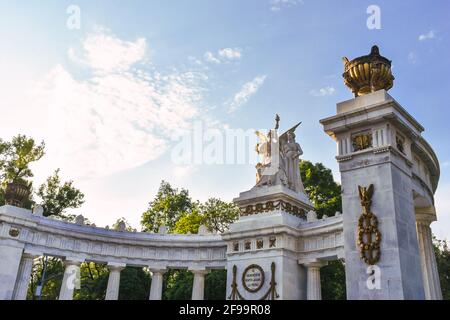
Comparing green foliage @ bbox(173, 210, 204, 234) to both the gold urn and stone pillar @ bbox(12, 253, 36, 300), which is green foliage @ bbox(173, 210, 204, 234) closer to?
stone pillar @ bbox(12, 253, 36, 300)

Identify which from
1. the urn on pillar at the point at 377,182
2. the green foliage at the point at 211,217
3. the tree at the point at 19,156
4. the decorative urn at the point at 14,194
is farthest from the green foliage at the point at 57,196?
the urn on pillar at the point at 377,182

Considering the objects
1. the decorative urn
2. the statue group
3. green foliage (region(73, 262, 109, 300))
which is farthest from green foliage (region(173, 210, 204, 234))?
the statue group

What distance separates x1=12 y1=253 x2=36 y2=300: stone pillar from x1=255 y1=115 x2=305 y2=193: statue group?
16.9 meters

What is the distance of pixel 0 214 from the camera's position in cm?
2736

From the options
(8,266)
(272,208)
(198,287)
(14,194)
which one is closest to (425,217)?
(272,208)

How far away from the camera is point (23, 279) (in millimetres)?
27625

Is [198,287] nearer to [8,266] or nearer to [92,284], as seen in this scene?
[8,266]

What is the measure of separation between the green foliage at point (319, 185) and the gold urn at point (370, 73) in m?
28.8

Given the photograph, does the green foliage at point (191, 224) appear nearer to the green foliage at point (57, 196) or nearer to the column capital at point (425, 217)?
the green foliage at point (57, 196)

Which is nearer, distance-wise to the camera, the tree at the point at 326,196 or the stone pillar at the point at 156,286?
the stone pillar at the point at 156,286

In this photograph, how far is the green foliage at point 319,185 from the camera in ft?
144

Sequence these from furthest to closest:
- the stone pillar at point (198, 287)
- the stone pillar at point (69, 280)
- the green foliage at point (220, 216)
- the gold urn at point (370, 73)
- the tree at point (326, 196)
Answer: the green foliage at point (220, 216) < the tree at point (326, 196) < the stone pillar at point (198, 287) < the stone pillar at point (69, 280) < the gold urn at point (370, 73)

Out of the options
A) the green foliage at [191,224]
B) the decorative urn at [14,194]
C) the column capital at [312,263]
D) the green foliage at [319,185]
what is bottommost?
the column capital at [312,263]

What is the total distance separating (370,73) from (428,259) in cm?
828
